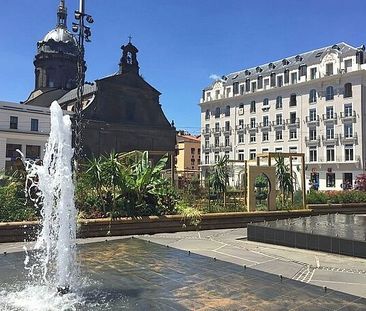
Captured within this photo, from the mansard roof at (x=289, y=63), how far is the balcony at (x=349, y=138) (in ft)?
36.7

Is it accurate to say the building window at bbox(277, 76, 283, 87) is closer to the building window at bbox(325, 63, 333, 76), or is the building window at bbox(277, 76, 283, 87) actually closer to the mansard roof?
the mansard roof

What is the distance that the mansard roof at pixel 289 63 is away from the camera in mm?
57375

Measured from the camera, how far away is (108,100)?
63.6 meters

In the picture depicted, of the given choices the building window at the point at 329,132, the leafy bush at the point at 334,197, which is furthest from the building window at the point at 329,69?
the leafy bush at the point at 334,197

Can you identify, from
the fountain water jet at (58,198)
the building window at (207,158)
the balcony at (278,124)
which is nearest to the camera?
the fountain water jet at (58,198)

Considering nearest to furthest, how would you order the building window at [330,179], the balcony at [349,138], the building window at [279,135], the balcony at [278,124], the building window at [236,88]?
1. the balcony at [349,138]
2. the building window at [330,179]
3. the balcony at [278,124]
4. the building window at [279,135]
5. the building window at [236,88]

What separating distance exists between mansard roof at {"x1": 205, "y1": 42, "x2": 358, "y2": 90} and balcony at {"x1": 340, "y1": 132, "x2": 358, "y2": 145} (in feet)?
36.7

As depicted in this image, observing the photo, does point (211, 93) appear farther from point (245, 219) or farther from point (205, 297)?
point (205, 297)

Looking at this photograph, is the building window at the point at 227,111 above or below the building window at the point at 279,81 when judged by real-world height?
below

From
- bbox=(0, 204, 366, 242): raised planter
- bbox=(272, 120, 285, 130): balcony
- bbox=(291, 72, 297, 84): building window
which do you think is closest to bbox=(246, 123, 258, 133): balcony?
bbox=(272, 120, 285, 130): balcony

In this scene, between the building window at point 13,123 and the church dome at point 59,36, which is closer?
the building window at point 13,123

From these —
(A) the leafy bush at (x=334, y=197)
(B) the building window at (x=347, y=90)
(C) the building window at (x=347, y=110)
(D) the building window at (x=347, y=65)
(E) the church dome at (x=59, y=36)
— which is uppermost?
(E) the church dome at (x=59, y=36)

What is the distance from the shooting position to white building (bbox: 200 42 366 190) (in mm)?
54188

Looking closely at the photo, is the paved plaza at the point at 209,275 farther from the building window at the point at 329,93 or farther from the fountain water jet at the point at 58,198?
the building window at the point at 329,93
